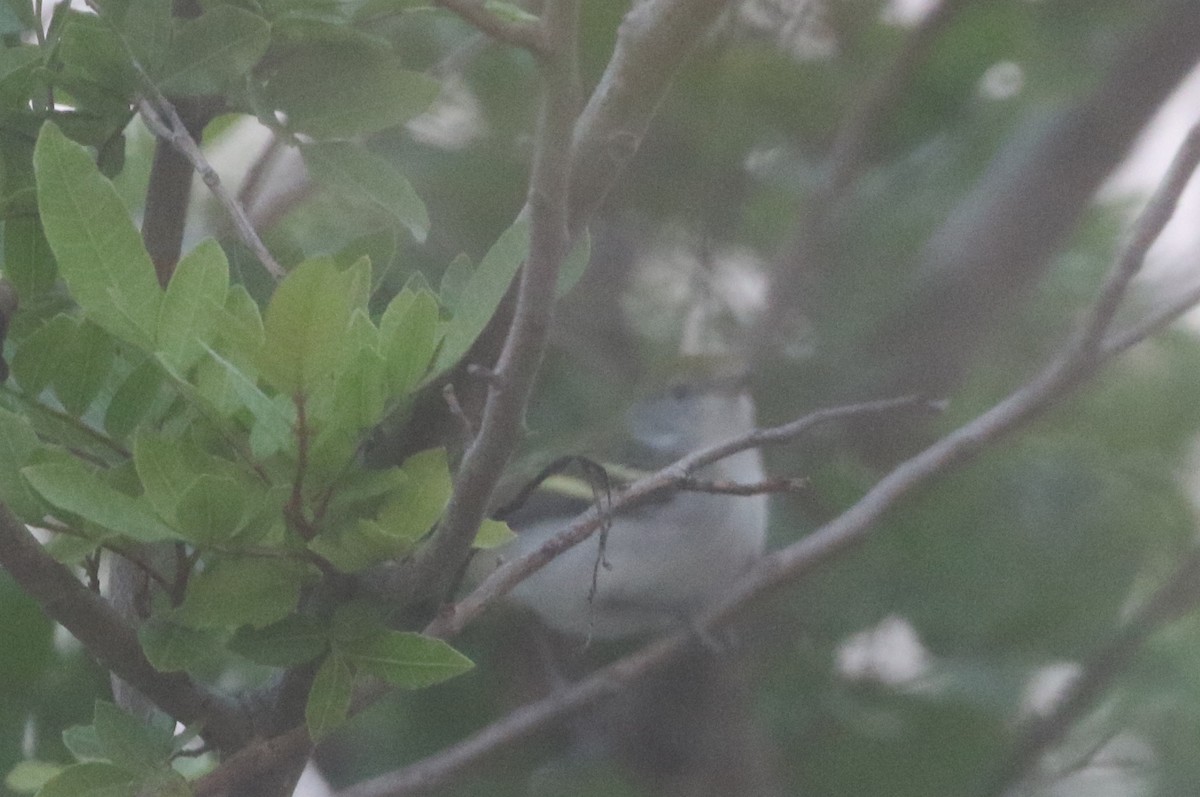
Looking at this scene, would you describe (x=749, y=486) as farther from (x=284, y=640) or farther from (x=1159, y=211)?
(x=1159, y=211)

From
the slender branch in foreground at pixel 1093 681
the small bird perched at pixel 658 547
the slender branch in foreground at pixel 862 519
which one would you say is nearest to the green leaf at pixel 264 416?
the slender branch in foreground at pixel 862 519

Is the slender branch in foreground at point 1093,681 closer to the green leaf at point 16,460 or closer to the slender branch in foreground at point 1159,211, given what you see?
the slender branch in foreground at point 1159,211

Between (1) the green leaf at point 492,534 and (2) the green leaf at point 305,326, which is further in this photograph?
(1) the green leaf at point 492,534

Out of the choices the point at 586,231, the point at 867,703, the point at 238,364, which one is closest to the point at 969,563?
the point at 867,703

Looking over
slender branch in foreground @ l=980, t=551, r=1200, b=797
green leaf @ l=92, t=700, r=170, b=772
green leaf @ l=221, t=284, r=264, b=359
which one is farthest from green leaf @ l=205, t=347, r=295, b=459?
slender branch in foreground @ l=980, t=551, r=1200, b=797

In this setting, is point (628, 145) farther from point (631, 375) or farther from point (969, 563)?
point (631, 375)
